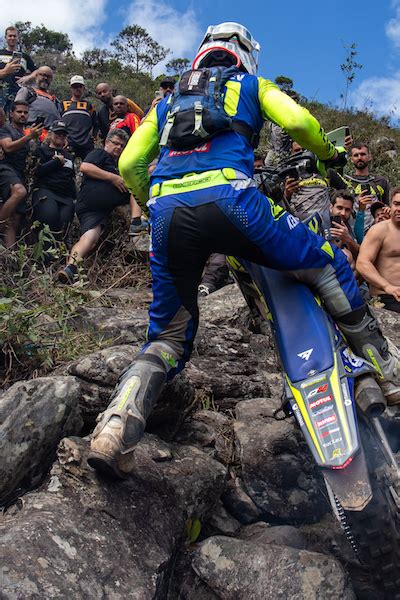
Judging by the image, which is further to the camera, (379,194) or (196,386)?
(379,194)

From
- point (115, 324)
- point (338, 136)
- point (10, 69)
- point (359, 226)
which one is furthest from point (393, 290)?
point (10, 69)

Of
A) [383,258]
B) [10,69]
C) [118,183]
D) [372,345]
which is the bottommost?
[372,345]

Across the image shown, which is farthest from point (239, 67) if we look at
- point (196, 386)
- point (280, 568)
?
point (280, 568)

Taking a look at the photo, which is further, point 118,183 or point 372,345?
point 118,183

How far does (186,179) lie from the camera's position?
296 cm

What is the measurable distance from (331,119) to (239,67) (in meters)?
16.6

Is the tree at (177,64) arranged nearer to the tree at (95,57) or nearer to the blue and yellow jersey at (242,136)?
the tree at (95,57)

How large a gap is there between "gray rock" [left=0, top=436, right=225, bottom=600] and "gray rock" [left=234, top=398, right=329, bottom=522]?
13.3 inches

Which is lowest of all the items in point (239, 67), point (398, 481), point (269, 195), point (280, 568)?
point (280, 568)

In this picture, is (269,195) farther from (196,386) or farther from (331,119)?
(331,119)

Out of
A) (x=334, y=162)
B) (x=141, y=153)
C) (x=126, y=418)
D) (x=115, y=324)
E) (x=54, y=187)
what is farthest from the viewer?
(x=54, y=187)

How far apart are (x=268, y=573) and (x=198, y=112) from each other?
7.16ft

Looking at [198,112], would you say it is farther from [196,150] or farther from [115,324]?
[115,324]

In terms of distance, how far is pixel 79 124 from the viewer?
938 centimetres
